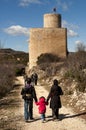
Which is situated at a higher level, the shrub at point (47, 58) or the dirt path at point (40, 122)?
the shrub at point (47, 58)

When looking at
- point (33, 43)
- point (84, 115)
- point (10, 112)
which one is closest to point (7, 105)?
point (10, 112)

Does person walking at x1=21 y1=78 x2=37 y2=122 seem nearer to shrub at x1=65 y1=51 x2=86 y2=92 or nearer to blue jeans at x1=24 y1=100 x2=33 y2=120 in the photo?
blue jeans at x1=24 y1=100 x2=33 y2=120

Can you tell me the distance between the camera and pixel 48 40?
53.4 m

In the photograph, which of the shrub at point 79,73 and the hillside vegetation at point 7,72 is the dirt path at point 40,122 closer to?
the shrub at point 79,73

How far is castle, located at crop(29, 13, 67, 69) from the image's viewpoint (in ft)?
174

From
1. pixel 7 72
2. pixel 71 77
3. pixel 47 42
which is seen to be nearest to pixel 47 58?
pixel 47 42

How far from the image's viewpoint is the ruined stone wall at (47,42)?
53.2 metres

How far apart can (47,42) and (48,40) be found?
0.40 metres

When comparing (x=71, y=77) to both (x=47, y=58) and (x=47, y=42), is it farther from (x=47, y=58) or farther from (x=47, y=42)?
(x=47, y=42)

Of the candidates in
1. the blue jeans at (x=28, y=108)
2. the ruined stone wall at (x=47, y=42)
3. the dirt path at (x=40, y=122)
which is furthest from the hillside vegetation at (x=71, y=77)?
the blue jeans at (x=28, y=108)

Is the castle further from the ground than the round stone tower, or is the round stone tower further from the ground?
the round stone tower

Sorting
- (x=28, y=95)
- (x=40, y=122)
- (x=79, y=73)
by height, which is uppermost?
(x=79, y=73)

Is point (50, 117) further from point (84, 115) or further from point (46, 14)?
point (46, 14)

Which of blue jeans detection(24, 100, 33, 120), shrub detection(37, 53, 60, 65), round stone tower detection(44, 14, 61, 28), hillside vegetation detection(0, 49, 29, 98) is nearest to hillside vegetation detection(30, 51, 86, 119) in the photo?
shrub detection(37, 53, 60, 65)
